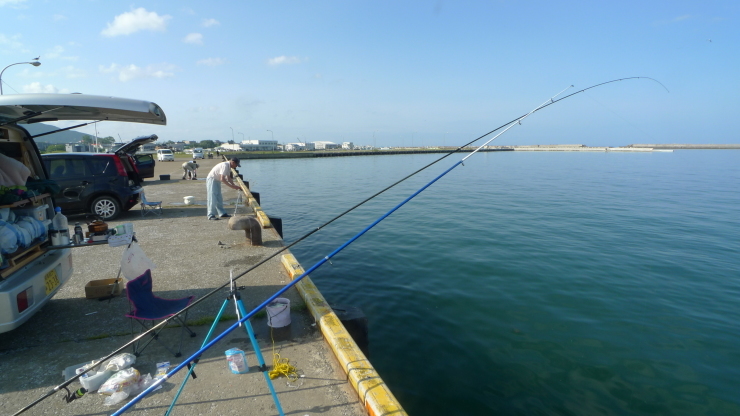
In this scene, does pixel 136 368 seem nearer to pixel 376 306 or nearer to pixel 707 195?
pixel 376 306

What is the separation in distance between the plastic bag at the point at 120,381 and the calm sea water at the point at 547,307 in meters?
3.03

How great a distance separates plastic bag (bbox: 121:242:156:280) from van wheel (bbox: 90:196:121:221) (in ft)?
24.3

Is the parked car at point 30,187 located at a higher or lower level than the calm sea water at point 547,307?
higher

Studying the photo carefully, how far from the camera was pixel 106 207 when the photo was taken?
1097cm

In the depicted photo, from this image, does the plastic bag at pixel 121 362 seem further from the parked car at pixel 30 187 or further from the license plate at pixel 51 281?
the license plate at pixel 51 281

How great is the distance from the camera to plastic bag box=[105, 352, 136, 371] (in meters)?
3.84

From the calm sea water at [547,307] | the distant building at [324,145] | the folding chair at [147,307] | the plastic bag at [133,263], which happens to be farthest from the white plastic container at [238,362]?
the distant building at [324,145]

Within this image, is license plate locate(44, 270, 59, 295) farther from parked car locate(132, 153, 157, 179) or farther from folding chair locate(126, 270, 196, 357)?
parked car locate(132, 153, 157, 179)

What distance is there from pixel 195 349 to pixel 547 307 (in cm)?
648

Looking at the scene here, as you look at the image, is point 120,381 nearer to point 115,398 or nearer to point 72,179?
point 115,398

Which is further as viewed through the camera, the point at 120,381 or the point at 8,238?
the point at 8,238

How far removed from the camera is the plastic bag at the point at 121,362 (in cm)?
384

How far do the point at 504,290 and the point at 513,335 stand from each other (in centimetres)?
208

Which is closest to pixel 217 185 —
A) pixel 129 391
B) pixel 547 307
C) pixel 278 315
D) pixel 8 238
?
pixel 8 238
